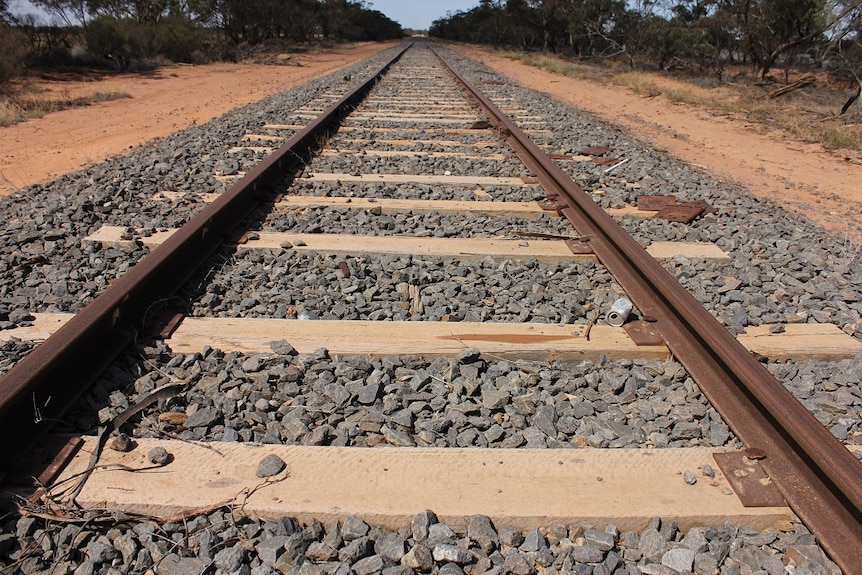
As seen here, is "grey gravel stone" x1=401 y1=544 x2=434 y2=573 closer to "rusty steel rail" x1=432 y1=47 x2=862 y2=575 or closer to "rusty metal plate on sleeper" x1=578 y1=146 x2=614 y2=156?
"rusty steel rail" x1=432 y1=47 x2=862 y2=575

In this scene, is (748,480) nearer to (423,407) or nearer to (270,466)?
(423,407)

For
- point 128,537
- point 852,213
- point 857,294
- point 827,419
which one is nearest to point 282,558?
point 128,537

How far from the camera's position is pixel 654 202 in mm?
4453

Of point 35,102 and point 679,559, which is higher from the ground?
point 35,102

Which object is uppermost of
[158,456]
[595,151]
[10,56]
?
[10,56]

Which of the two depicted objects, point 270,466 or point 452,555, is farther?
point 270,466

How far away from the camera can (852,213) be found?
4945 mm

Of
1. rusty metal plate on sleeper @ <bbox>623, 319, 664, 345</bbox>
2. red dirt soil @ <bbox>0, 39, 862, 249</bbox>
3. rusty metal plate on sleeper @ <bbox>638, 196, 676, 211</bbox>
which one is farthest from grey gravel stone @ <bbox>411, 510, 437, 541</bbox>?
red dirt soil @ <bbox>0, 39, 862, 249</bbox>

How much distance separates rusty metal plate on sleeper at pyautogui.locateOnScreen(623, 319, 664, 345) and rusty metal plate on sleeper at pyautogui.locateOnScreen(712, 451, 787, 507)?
27.4 inches

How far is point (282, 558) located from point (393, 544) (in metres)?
0.26

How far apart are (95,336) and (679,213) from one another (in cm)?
346


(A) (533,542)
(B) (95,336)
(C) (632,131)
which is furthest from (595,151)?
(A) (533,542)

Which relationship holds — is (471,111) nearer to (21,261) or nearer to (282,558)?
(21,261)

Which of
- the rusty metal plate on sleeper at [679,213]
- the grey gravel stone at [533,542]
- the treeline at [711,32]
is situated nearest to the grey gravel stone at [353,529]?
the grey gravel stone at [533,542]
